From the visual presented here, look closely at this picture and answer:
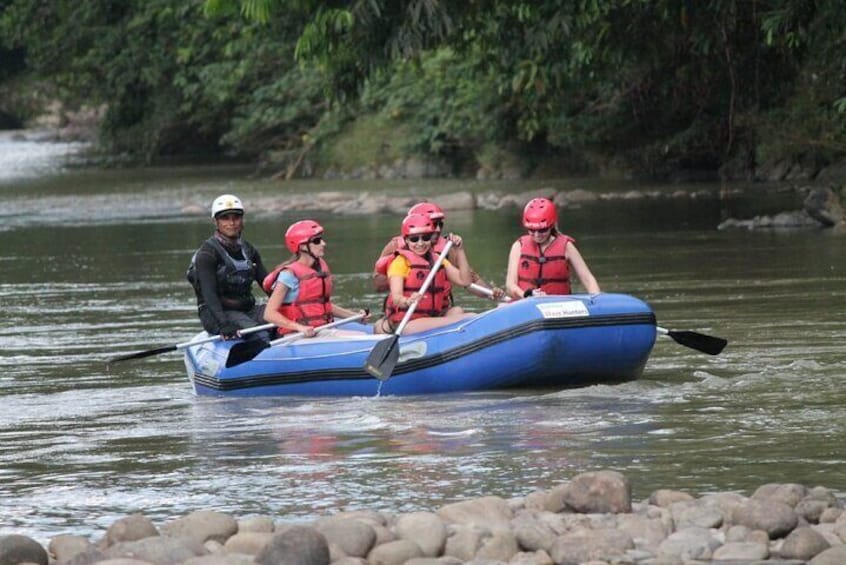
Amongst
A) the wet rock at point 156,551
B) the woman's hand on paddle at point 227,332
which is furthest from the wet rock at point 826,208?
the wet rock at point 156,551

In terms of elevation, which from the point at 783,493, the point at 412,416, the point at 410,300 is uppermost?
the point at 410,300

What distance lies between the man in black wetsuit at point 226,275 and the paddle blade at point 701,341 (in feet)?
8.76

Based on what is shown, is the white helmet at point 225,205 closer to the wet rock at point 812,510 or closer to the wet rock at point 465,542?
the wet rock at point 465,542

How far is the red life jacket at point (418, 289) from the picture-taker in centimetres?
1197

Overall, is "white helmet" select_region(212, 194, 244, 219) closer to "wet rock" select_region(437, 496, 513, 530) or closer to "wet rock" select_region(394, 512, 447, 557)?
"wet rock" select_region(437, 496, 513, 530)

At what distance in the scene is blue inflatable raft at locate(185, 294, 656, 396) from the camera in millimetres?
Result: 11195

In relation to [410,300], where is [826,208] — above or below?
below

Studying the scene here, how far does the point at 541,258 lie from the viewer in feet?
40.2

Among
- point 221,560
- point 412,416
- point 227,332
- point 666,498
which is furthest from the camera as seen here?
point 227,332

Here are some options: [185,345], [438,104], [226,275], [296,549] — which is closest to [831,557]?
[296,549]

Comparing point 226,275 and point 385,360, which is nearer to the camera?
point 385,360

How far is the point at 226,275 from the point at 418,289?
1376 millimetres

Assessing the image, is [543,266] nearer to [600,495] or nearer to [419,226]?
[419,226]

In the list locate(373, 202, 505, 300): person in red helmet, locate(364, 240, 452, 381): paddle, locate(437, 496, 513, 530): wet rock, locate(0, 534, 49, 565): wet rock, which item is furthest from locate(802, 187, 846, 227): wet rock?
locate(0, 534, 49, 565): wet rock
